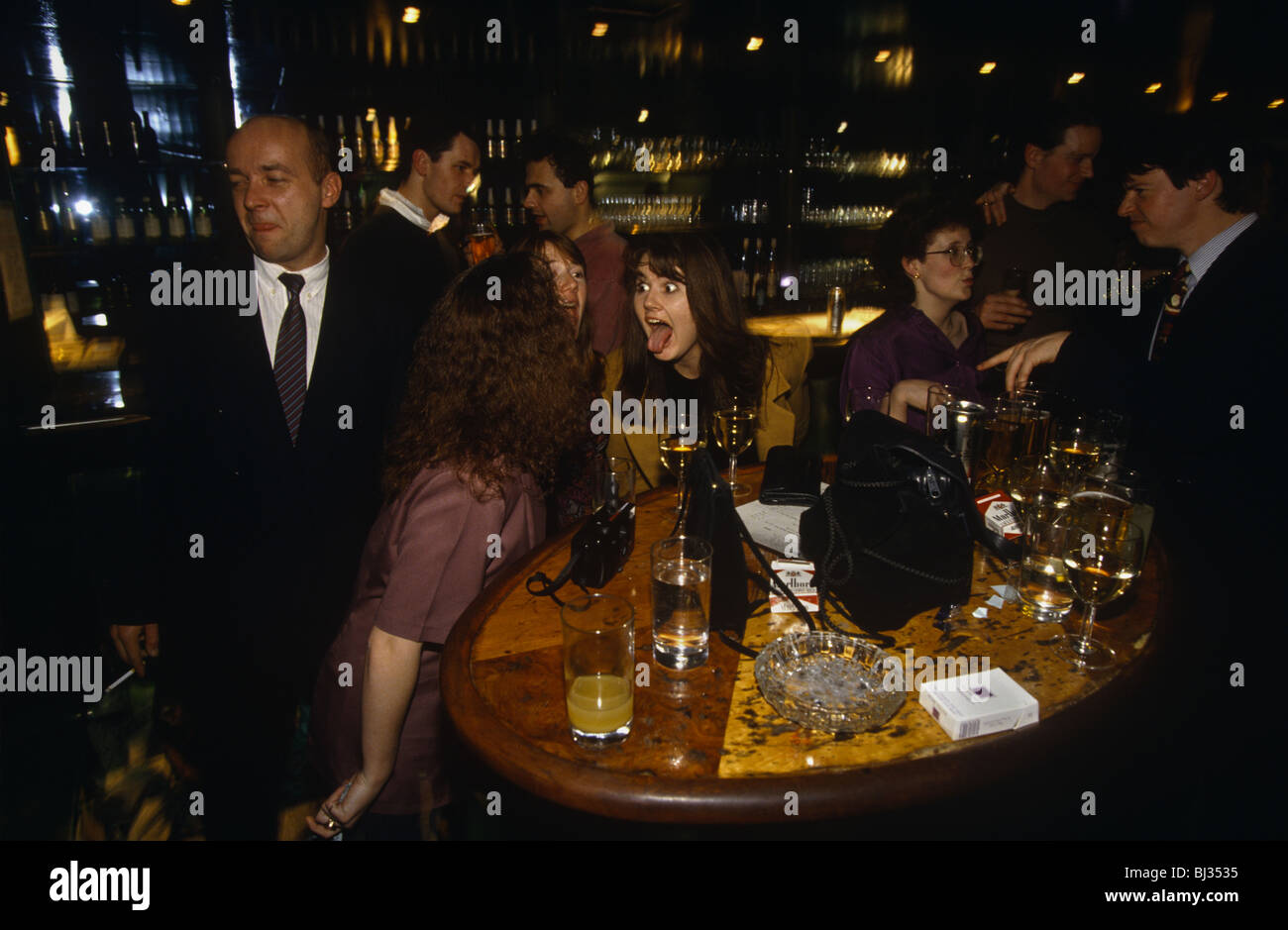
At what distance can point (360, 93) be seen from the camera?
473 centimetres

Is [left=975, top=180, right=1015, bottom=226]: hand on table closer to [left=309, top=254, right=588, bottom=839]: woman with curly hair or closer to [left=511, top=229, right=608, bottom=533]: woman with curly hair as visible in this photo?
[left=511, top=229, right=608, bottom=533]: woman with curly hair

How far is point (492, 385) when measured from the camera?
64.9 inches

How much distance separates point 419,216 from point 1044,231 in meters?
3.14

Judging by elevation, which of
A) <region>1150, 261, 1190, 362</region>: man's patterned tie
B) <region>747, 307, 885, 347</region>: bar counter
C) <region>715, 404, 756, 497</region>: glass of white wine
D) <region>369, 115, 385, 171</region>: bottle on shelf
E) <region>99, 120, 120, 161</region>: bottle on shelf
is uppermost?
<region>369, 115, 385, 171</region>: bottle on shelf

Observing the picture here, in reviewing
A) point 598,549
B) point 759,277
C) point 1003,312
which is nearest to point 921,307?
point 1003,312

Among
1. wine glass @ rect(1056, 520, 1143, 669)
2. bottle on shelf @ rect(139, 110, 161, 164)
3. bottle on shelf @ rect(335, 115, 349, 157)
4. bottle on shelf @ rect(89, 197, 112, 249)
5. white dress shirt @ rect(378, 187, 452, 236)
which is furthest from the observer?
bottle on shelf @ rect(335, 115, 349, 157)

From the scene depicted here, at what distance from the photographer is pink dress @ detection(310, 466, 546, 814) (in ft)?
4.84

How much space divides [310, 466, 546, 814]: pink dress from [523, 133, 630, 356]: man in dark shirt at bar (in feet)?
7.06

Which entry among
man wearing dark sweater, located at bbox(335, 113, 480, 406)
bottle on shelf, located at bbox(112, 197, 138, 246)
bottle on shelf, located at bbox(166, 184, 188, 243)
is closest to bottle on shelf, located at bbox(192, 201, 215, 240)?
bottle on shelf, located at bbox(166, 184, 188, 243)

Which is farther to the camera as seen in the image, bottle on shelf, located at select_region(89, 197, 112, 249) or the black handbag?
bottle on shelf, located at select_region(89, 197, 112, 249)
